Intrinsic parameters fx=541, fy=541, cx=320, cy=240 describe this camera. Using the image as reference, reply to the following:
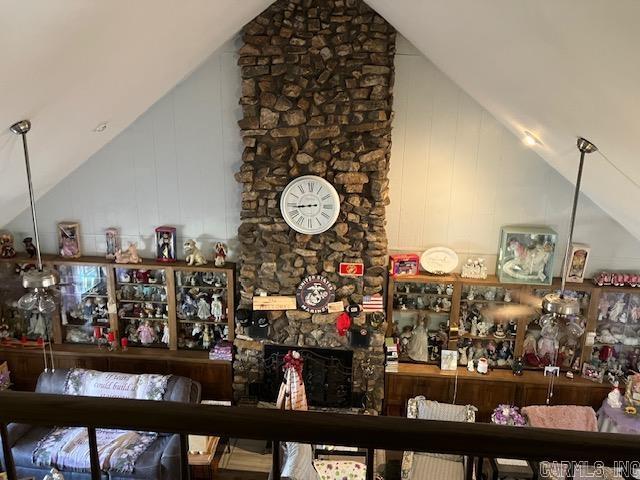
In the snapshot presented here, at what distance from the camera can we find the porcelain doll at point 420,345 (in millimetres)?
5648

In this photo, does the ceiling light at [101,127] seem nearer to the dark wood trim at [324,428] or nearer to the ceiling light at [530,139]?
the ceiling light at [530,139]

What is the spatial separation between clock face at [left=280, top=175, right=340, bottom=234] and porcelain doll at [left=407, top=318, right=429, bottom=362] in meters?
1.54

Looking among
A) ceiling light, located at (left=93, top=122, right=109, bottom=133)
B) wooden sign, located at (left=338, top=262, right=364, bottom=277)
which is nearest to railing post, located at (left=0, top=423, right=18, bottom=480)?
ceiling light, located at (left=93, top=122, right=109, bottom=133)

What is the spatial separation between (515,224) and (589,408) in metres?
1.86

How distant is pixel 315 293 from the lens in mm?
5352

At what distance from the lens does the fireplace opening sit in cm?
553

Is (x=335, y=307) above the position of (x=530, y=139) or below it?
below

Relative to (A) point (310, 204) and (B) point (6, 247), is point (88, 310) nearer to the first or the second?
(B) point (6, 247)

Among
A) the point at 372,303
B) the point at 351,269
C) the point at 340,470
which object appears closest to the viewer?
the point at 340,470

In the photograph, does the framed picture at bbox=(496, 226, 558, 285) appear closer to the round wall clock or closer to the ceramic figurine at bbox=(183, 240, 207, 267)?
the round wall clock

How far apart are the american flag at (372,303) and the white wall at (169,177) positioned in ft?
5.14

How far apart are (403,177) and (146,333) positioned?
3.23 m

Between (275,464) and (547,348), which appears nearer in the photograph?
(275,464)

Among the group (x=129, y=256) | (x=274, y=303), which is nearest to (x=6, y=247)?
(x=129, y=256)
